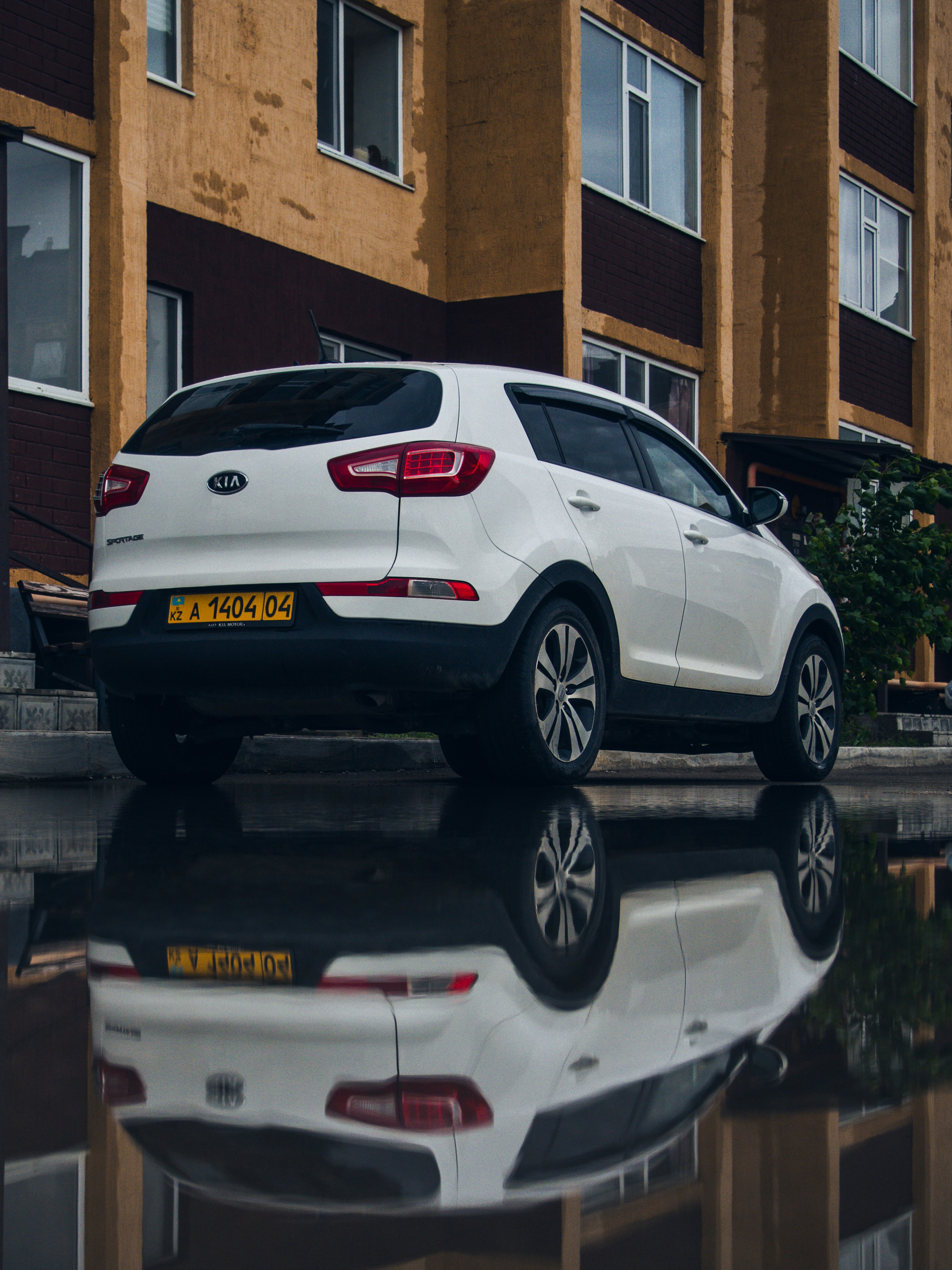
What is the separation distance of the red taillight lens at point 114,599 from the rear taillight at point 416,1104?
513cm

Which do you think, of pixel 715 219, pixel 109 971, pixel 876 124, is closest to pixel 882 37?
pixel 876 124

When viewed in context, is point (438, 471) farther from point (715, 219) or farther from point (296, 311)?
point (715, 219)

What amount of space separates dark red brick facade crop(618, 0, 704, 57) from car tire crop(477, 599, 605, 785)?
14.5m

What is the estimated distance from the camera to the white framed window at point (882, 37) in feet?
82.5

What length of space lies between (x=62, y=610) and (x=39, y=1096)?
10688 millimetres

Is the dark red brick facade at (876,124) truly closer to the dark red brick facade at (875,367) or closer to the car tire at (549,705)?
the dark red brick facade at (875,367)

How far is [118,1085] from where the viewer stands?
2.37 m

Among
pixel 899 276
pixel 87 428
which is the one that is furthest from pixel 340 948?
pixel 899 276

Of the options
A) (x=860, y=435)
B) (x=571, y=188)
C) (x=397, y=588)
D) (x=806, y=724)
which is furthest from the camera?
(x=860, y=435)

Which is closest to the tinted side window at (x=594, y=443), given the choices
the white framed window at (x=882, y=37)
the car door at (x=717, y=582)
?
the car door at (x=717, y=582)

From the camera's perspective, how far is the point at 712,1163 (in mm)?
2004

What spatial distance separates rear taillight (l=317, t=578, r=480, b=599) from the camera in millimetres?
6797

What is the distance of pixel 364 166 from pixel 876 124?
36.6 feet

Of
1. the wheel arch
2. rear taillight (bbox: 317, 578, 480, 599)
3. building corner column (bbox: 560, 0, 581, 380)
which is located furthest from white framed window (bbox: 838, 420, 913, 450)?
rear taillight (bbox: 317, 578, 480, 599)
